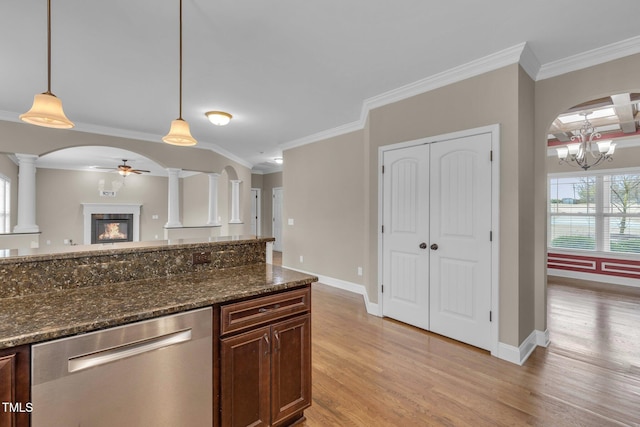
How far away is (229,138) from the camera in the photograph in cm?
557

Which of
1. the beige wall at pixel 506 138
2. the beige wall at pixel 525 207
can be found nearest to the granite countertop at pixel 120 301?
the beige wall at pixel 506 138

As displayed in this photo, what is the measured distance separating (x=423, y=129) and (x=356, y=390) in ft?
8.54

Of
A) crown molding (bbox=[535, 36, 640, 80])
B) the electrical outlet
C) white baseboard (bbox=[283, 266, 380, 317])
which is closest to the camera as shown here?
the electrical outlet

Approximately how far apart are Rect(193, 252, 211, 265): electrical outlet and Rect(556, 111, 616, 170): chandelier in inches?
190

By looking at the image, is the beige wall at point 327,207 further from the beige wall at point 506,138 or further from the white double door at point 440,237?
the beige wall at point 506,138

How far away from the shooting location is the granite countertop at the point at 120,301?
1.08 m

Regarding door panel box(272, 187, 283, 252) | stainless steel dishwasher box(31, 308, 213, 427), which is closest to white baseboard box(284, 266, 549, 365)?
stainless steel dishwasher box(31, 308, 213, 427)

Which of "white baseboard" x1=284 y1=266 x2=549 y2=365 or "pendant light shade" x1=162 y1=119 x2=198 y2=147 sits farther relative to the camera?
"white baseboard" x1=284 y1=266 x2=549 y2=365

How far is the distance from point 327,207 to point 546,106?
10.7ft

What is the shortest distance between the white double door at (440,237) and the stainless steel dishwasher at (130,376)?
95.4 inches

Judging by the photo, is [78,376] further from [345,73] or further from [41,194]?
[41,194]

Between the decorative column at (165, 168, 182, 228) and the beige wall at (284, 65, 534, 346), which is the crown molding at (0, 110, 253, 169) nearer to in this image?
the decorative column at (165, 168, 182, 228)

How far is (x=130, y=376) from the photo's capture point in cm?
121

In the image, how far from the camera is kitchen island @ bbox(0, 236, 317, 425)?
1133mm
